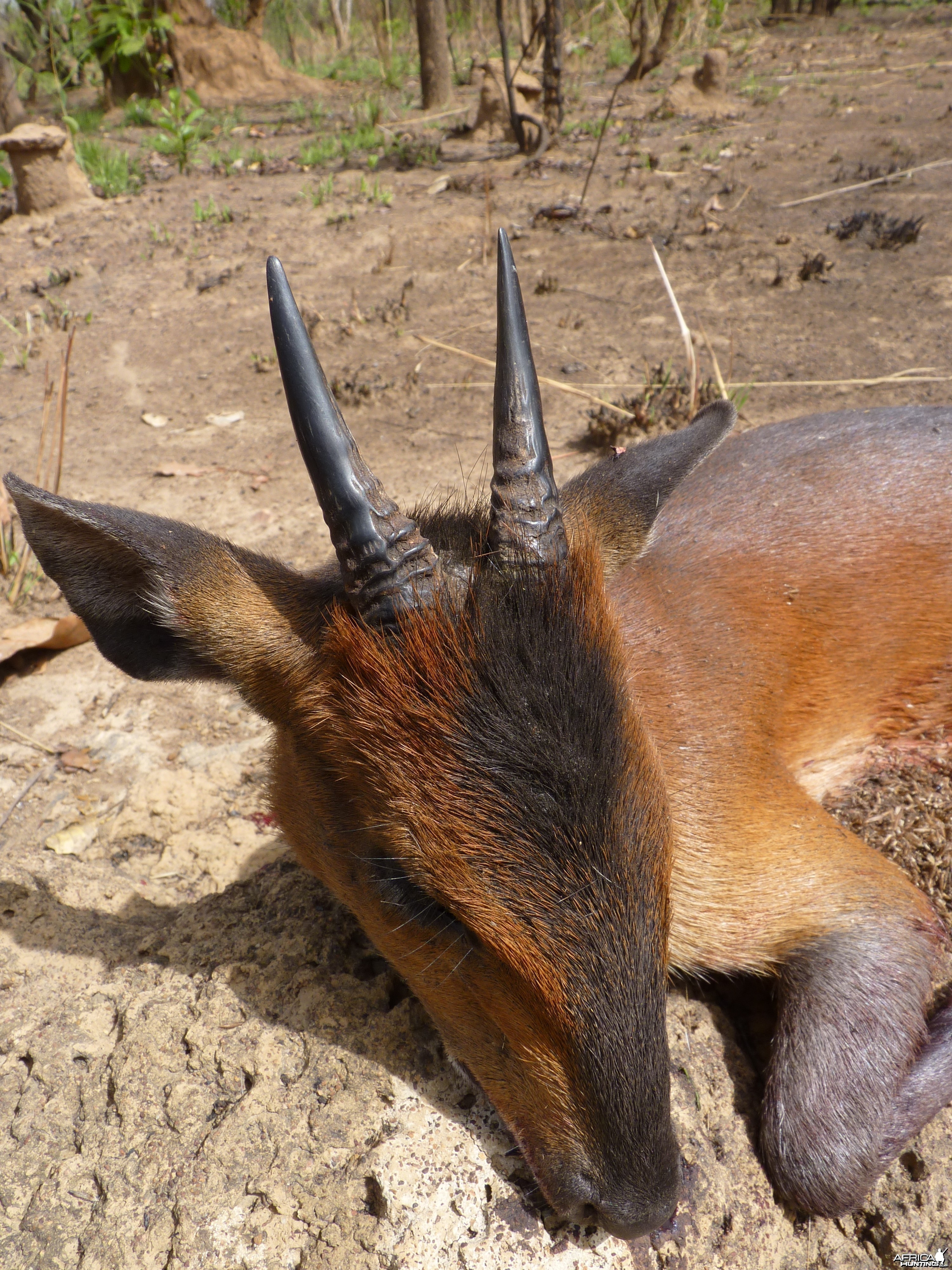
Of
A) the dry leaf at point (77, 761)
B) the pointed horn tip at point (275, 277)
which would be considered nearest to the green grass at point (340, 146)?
the dry leaf at point (77, 761)

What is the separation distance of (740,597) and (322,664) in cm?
163

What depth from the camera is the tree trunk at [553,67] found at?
10.5m

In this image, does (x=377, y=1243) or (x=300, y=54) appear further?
(x=300, y=54)

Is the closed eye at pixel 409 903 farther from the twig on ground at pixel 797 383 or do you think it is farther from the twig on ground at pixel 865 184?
the twig on ground at pixel 865 184

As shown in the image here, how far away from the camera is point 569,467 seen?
18.9 ft

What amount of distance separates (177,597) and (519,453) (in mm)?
941

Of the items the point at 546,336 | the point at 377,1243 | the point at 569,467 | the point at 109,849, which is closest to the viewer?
the point at 377,1243

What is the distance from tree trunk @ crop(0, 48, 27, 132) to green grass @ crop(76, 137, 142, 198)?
8.82ft

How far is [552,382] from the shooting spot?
5.84 metres

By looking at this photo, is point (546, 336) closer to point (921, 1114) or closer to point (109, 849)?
point (109, 849)

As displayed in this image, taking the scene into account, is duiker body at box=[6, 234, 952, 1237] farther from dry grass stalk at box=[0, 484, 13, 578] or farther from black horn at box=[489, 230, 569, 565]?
dry grass stalk at box=[0, 484, 13, 578]

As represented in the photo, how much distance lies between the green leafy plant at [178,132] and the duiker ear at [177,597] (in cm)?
1082

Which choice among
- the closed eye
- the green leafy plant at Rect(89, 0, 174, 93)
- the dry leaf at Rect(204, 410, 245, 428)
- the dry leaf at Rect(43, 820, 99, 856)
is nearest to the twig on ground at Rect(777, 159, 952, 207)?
the dry leaf at Rect(204, 410, 245, 428)

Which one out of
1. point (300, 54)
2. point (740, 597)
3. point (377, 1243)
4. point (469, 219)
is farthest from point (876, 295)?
point (300, 54)
